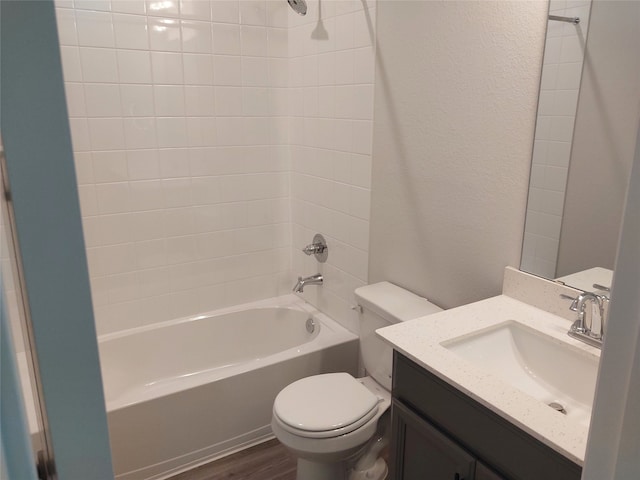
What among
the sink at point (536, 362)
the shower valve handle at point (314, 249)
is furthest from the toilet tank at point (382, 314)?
the shower valve handle at point (314, 249)

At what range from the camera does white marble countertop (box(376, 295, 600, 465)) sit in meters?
0.98

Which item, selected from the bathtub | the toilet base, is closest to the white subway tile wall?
the toilet base

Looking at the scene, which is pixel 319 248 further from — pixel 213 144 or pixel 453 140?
pixel 453 140

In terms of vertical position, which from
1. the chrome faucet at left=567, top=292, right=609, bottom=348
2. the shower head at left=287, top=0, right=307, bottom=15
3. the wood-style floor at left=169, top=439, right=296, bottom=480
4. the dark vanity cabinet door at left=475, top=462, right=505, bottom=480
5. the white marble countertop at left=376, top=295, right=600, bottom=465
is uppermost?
the shower head at left=287, top=0, right=307, bottom=15

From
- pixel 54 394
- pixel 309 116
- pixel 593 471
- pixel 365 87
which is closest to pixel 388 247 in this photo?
pixel 365 87

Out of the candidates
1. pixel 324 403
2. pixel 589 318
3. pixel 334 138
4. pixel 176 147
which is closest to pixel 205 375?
pixel 324 403

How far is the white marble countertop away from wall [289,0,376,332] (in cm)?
83

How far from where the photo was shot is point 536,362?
4.60 feet

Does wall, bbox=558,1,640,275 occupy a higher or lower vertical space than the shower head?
lower

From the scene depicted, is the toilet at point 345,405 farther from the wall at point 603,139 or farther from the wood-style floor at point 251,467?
the wall at point 603,139

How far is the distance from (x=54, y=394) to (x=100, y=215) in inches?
80.9

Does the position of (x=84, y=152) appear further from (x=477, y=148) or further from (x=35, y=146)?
(x=35, y=146)

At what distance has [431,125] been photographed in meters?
1.80

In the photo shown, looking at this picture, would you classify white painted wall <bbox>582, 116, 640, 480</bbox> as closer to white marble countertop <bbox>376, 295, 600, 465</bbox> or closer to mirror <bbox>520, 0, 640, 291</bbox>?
white marble countertop <bbox>376, 295, 600, 465</bbox>
